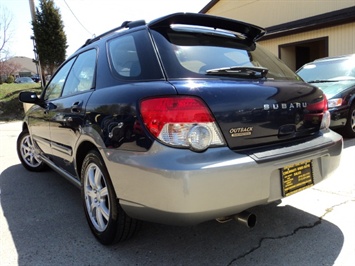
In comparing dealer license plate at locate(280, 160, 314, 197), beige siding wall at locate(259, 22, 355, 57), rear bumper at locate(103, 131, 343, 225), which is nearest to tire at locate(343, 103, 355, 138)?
dealer license plate at locate(280, 160, 314, 197)

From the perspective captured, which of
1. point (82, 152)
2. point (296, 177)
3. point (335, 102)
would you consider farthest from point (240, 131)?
point (335, 102)

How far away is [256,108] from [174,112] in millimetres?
591

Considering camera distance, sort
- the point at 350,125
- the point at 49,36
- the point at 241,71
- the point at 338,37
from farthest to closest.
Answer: the point at 49,36, the point at 338,37, the point at 350,125, the point at 241,71

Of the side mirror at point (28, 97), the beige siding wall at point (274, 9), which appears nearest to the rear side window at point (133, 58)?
the side mirror at point (28, 97)

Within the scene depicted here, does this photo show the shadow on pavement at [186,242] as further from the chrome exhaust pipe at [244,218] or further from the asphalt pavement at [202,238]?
the chrome exhaust pipe at [244,218]

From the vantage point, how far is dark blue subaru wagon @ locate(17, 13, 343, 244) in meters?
1.97

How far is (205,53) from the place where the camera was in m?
2.48

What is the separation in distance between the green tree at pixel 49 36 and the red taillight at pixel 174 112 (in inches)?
724

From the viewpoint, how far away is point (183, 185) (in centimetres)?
188

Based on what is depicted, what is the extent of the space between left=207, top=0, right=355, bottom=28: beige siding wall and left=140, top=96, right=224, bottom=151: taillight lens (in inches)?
517

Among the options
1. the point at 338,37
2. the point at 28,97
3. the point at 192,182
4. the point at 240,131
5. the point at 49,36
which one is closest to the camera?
the point at 192,182

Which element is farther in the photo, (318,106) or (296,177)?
(318,106)

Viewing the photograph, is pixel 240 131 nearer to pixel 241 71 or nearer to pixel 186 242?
pixel 241 71

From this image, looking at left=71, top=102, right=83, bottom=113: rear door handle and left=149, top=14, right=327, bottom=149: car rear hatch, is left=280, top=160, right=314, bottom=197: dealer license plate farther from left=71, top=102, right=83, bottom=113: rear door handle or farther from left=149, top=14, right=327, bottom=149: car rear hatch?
left=71, top=102, right=83, bottom=113: rear door handle
